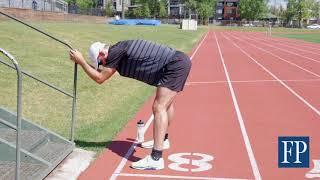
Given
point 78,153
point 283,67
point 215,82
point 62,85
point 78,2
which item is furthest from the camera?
point 78,2

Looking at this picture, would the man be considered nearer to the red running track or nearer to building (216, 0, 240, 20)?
A: the red running track

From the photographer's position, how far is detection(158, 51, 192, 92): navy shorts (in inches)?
227

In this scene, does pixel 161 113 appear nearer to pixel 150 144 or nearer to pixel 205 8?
pixel 150 144

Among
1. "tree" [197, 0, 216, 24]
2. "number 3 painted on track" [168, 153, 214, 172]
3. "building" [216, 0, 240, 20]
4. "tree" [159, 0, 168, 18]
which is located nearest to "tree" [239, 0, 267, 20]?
"tree" [197, 0, 216, 24]

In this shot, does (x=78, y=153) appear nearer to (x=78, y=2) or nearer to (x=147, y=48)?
(x=147, y=48)

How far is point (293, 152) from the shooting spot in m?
6.77

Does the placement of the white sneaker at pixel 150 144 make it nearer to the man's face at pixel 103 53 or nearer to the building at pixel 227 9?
the man's face at pixel 103 53

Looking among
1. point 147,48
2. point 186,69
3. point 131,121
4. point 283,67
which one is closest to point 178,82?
point 186,69

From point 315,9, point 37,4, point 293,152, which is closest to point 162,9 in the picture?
point 315,9

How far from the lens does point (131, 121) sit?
343 inches

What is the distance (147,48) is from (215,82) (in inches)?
344

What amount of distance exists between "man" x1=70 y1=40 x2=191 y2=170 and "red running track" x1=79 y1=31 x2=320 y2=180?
2.02 feet

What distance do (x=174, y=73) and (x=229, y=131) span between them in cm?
268

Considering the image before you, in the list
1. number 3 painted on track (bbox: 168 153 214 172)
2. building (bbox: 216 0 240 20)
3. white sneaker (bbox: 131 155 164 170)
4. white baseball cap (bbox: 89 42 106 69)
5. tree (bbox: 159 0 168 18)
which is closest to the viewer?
white baseball cap (bbox: 89 42 106 69)
